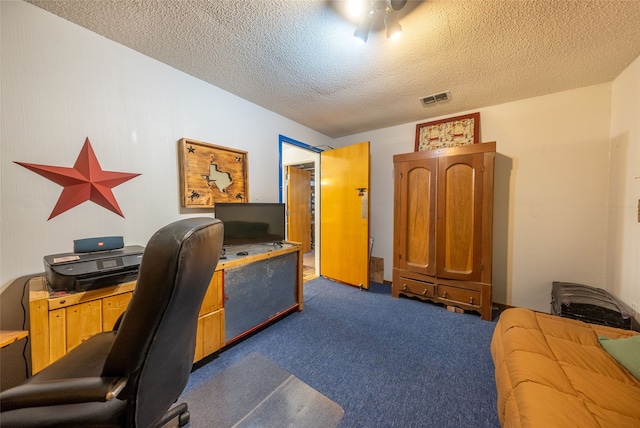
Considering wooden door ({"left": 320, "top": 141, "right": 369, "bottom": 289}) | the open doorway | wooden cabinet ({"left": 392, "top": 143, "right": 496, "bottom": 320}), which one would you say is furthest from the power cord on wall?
wooden cabinet ({"left": 392, "top": 143, "right": 496, "bottom": 320})

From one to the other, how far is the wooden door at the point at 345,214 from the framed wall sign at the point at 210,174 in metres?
1.47

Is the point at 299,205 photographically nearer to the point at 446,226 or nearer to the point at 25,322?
the point at 446,226

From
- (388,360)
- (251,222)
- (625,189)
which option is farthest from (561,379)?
(251,222)

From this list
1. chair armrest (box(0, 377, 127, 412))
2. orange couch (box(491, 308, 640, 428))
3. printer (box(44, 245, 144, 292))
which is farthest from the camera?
printer (box(44, 245, 144, 292))

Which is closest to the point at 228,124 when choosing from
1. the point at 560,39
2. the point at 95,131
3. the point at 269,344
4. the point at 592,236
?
the point at 95,131

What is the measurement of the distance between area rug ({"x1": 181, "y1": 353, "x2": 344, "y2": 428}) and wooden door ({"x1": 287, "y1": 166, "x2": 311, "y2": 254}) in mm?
3475

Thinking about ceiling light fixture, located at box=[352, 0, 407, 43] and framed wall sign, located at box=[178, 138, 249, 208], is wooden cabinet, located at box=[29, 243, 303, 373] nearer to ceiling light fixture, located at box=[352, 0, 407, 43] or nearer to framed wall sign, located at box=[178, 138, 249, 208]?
framed wall sign, located at box=[178, 138, 249, 208]

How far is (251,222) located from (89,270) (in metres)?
1.26

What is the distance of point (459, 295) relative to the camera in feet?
8.21

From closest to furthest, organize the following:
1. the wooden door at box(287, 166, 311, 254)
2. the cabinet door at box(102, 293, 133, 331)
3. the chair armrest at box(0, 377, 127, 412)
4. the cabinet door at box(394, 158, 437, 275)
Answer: the chair armrest at box(0, 377, 127, 412) → the cabinet door at box(102, 293, 133, 331) → the cabinet door at box(394, 158, 437, 275) → the wooden door at box(287, 166, 311, 254)

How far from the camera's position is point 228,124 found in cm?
236

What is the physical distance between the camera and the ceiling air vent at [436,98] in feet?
7.84

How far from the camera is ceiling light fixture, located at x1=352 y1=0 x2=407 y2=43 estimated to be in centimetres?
122

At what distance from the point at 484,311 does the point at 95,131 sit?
388cm
